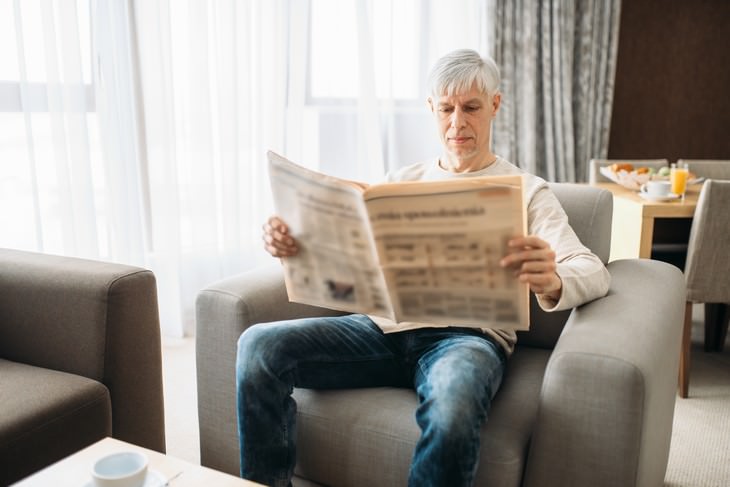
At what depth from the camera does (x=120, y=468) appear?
2.97 ft

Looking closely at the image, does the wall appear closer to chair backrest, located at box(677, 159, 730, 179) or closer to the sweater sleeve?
chair backrest, located at box(677, 159, 730, 179)

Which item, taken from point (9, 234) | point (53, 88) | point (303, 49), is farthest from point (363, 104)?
point (9, 234)

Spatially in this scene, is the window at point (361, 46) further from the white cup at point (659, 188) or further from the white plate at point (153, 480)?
the white plate at point (153, 480)

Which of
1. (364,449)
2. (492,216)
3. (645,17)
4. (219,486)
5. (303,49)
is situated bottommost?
(364,449)

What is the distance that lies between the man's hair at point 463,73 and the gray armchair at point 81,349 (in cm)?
83

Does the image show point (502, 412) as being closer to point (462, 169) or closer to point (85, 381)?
point (462, 169)

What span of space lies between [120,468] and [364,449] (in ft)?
1.69

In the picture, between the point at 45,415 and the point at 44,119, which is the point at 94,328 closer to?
the point at 45,415

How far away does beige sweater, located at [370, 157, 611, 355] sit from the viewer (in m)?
1.34

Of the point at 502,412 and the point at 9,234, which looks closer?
the point at 502,412

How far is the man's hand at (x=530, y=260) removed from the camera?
113 centimetres

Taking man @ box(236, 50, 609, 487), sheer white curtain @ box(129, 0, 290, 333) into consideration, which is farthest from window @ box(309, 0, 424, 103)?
man @ box(236, 50, 609, 487)

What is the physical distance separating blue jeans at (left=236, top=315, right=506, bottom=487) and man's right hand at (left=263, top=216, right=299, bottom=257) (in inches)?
6.8

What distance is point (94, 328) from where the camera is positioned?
151cm
